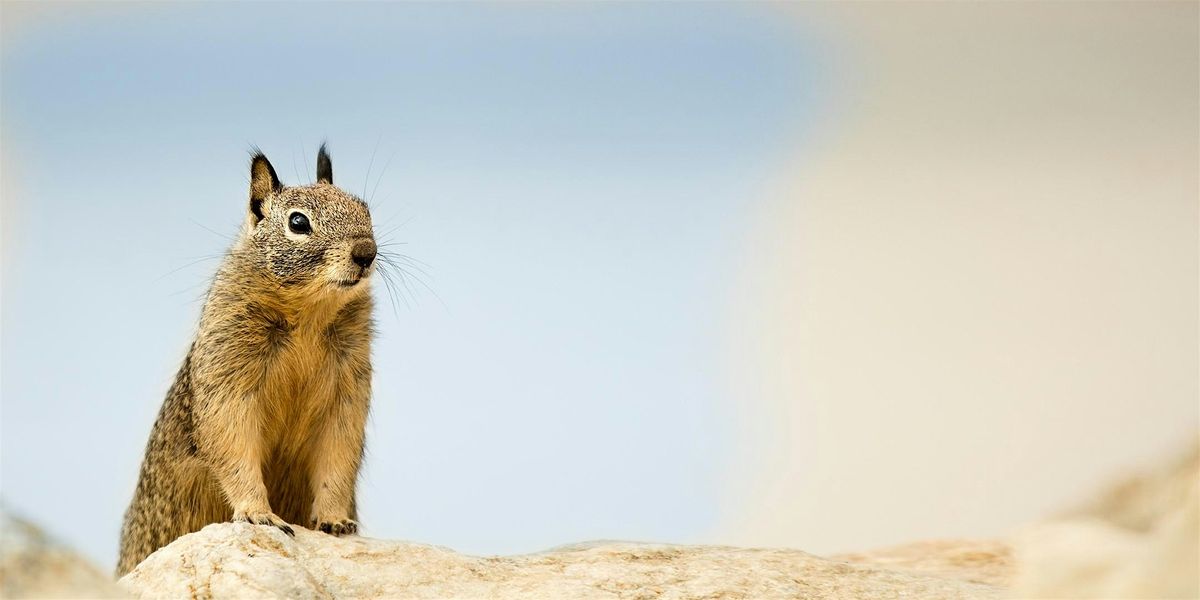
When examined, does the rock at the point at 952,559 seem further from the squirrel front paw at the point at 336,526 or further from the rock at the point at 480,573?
the squirrel front paw at the point at 336,526

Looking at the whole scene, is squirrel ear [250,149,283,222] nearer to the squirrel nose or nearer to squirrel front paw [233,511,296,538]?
the squirrel nose

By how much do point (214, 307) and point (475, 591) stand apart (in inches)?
97.2

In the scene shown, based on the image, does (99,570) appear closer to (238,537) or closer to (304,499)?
(238,537)

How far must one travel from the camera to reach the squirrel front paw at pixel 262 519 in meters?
6.61

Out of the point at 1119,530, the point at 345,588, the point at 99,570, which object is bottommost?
the point at 99,570

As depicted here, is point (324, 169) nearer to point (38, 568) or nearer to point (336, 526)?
point (336, 526)

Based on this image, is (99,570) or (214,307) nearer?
(99,570)

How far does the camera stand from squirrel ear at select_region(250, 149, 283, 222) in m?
7.63

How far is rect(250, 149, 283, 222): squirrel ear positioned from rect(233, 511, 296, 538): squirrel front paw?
1.80 metres

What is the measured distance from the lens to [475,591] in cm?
611

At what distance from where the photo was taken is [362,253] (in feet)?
23.1

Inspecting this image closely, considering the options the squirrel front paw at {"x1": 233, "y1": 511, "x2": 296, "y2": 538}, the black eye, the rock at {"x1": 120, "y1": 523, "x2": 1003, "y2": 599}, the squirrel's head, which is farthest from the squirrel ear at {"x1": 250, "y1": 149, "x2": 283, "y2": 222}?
the rock at {"x1": 120, "y1": 523, "x2": 1003, "y2": 599}

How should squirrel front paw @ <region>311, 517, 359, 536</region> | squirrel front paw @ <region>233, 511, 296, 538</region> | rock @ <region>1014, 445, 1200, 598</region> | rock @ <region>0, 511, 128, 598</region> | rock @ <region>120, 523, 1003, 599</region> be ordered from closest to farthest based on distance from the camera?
rock @ <region>1014, 445, 1200, 598</region> < rock @ <region>0, 511, 128, 598</region> < rock @ <region>120, 523, 1003, 599</region> < squirrel front paw @ <region>233, 511, 296, 538</region> < squirrel front paw @ <region>311, 517, 359, 536</region>

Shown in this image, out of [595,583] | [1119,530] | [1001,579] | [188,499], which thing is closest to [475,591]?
[595,583]
